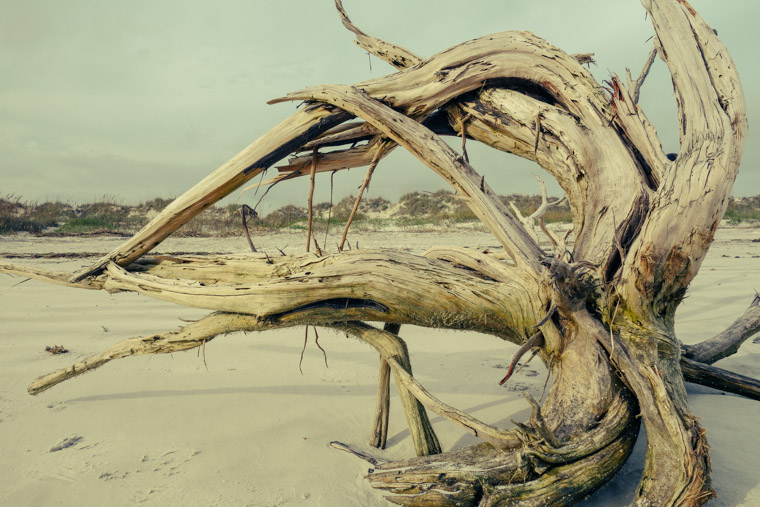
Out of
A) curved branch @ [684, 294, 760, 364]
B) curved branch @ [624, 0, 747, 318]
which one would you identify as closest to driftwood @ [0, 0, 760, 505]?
curved branch @ [624, 0, 747, 318]

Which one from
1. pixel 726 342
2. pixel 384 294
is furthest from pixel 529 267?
pixel 726 342

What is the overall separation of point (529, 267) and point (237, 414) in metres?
2.11

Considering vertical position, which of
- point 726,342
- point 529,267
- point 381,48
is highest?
point 381,48

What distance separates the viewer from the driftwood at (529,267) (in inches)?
82.3

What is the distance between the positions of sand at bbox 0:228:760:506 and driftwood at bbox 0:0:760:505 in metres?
Answer: 0.31

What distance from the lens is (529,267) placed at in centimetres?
239

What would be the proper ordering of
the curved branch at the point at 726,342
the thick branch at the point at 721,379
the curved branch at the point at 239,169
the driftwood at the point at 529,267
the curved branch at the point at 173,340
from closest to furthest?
the driftwood at the point at 529,267, the curved branch at the point at 173,340, the curved branch at the point at 239,169, the thick branch at the point at 721,379, the curved branch at the point at 726,342

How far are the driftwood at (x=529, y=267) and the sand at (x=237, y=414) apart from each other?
314mm

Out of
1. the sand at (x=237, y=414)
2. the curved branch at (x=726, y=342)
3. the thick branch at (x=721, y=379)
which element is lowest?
the sand at (x=237, y=414)

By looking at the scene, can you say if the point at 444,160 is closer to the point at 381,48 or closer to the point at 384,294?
the point at 384,294

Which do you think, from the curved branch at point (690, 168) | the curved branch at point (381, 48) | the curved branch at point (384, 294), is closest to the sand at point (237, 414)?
the curved branch at point (384, 294)

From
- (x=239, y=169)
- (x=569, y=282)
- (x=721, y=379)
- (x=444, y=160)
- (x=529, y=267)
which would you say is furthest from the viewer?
(x=721, y=379)

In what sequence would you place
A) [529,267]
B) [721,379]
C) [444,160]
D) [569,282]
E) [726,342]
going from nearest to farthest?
1. [569,282]
2. [529,267]
3. [444,160]
4. [721,379]
5. [726,342]

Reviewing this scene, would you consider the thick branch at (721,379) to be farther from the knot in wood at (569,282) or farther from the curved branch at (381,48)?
the curved branch at (381,48)
